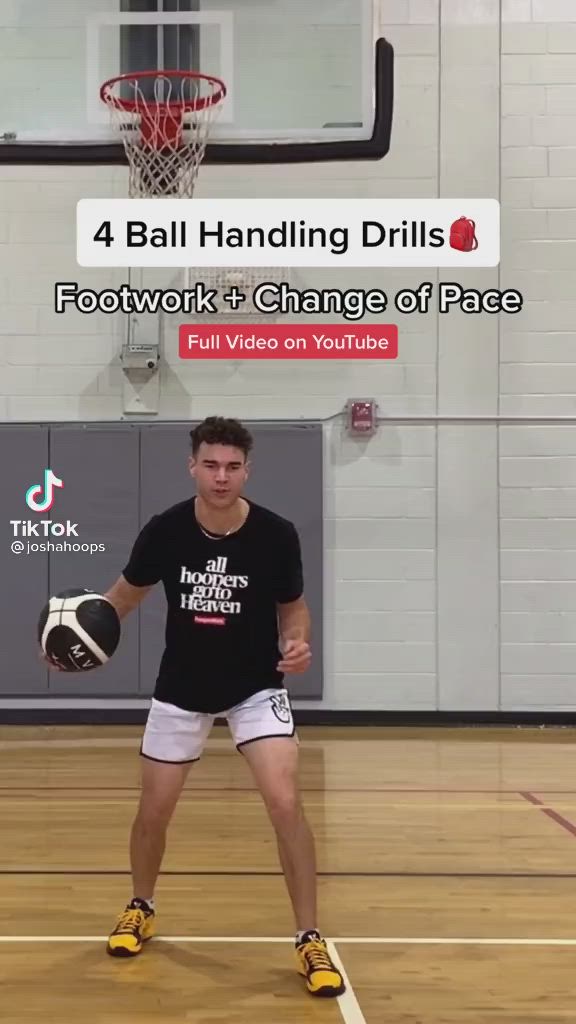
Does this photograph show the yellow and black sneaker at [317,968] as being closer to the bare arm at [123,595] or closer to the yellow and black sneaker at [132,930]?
the yellow and black sneaker at [132,930]

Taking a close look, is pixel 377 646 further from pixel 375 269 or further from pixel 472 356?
pixel 375 269

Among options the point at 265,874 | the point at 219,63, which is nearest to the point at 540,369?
the point at 219,63

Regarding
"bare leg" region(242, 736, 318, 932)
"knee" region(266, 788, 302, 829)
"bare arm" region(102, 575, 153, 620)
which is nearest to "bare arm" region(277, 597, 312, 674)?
"bare leg" region(242, 736, 318, 932)

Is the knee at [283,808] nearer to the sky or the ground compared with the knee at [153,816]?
nearer to the sky

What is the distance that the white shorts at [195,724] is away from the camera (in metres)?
3.62

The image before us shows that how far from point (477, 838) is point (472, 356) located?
16.4ft

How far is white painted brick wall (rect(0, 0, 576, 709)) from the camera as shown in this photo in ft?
31.6

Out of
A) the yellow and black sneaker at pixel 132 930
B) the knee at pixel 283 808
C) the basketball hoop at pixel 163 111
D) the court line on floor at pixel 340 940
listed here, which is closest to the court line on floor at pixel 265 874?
the court line on floor at pixel 340 940

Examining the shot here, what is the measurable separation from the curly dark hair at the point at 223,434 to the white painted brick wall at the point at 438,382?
6.05 meters

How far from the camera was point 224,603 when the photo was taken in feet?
12.0

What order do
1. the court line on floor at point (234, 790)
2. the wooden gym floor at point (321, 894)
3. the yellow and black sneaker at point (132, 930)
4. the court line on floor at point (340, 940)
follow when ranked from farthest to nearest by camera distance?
1. the court line on floor at point (234, 790)
2. the court line on floor at point (340, 940)
3. the yellow and black sneaker at point (132, 930)
4. the wooden gym floor at point (321, 894)

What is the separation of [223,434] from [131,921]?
1.65 meters

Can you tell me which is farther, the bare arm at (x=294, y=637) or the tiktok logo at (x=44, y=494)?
the tiktok logo at (x=44, y=494)

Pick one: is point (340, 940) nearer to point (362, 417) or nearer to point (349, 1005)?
point (349, 1005)
